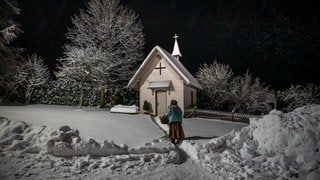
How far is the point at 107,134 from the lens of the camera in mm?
10414

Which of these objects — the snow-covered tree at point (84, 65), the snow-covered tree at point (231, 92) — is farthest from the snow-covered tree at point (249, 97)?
the snow-covered tree at point (84, 65)

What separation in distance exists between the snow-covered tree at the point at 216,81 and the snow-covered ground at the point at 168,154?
21.9 m

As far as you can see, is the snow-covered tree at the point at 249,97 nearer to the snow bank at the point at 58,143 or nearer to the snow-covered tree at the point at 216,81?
the snow-covered tree at the point at 216,81

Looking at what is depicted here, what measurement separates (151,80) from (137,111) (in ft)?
9.04

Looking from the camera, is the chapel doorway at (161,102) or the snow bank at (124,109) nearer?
the snow bank at (124,109)

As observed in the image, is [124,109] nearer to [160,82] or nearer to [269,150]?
[160,82]

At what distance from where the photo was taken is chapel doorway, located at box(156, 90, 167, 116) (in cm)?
1977

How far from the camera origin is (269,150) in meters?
8.30

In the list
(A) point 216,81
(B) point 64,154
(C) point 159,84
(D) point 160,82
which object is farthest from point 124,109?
(A) point 216,81

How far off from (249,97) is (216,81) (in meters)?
4.78

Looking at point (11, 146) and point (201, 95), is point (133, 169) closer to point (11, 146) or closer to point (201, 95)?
point (11, 146)

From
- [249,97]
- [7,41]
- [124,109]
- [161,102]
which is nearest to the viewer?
[7,41]

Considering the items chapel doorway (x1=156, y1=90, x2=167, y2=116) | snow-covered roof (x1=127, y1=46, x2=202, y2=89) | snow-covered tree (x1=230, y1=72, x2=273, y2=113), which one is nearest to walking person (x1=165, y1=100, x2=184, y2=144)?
snow-covered roof (x1=127, y1=46, x2=202, y2=89)

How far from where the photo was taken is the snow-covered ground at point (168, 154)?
263 inches
